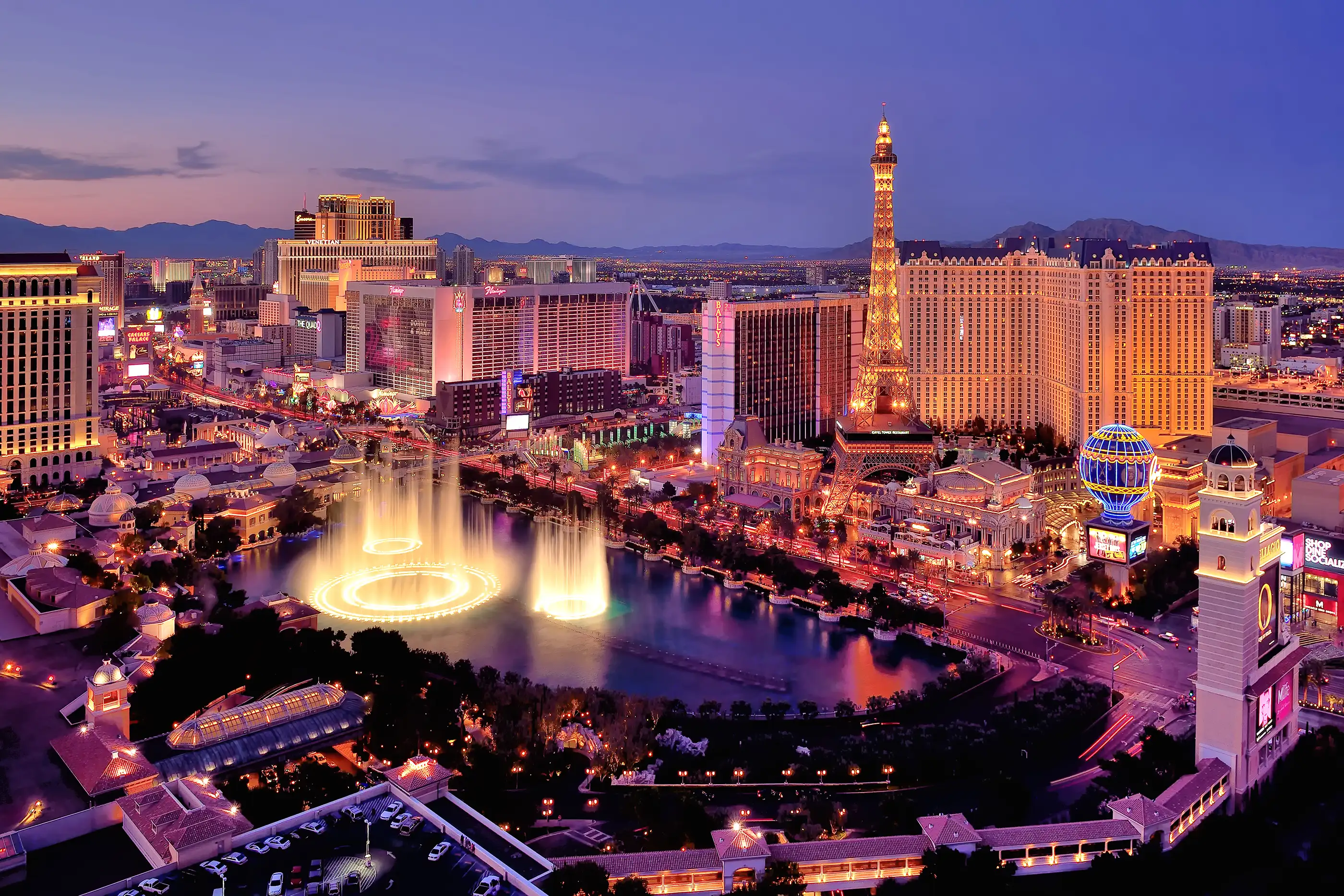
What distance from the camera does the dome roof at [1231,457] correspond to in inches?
668

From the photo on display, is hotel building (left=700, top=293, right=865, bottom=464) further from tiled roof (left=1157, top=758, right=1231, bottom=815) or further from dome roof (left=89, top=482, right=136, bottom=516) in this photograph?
tiled roof (left=1157, top=758, right=1231, bottom=815)

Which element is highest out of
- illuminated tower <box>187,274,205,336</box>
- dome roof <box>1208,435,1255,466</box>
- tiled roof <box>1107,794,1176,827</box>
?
illuminated tower <box>187,274,205,336</box>

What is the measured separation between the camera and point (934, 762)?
17281 millimetres

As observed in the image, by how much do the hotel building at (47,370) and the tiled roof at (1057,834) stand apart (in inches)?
1257

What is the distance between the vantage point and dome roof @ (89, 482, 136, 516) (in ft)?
98.2

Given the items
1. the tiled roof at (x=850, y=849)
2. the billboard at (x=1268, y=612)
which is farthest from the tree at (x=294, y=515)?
the billboard at (x=1268, y=612)

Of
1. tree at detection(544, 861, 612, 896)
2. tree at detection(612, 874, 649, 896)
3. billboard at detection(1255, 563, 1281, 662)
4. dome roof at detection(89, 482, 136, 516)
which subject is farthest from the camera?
dome roof at detection(89, 482, 136, 516)

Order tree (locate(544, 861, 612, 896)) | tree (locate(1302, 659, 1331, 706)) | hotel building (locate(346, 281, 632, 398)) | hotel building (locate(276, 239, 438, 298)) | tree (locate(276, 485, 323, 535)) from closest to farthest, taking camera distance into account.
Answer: tree (locate(544, 861, 612, 896)) → tree (locate(1302, 659, 1331, 706)) → tree (locate(276, 485, 323, 535)) → hotel building (locate(346, 281, 632, 398)) → hotel building (locate(276, 239, 438, 298))

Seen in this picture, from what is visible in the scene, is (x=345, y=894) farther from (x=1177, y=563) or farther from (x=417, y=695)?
(x=1177, y=563)

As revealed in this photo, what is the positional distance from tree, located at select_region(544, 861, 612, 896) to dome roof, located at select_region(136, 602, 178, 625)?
12005mm

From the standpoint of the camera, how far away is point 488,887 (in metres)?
11.8

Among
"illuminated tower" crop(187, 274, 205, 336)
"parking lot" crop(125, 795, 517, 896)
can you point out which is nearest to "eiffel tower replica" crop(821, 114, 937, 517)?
"parking lot" crop(125, 795, 517, 896)

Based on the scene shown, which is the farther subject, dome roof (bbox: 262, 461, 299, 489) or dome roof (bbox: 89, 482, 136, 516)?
dome roof (bbox: 262, 461, 299, 489)

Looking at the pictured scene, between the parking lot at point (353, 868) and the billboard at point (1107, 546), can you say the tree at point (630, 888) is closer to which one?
the parking lot at point (353, 868)
